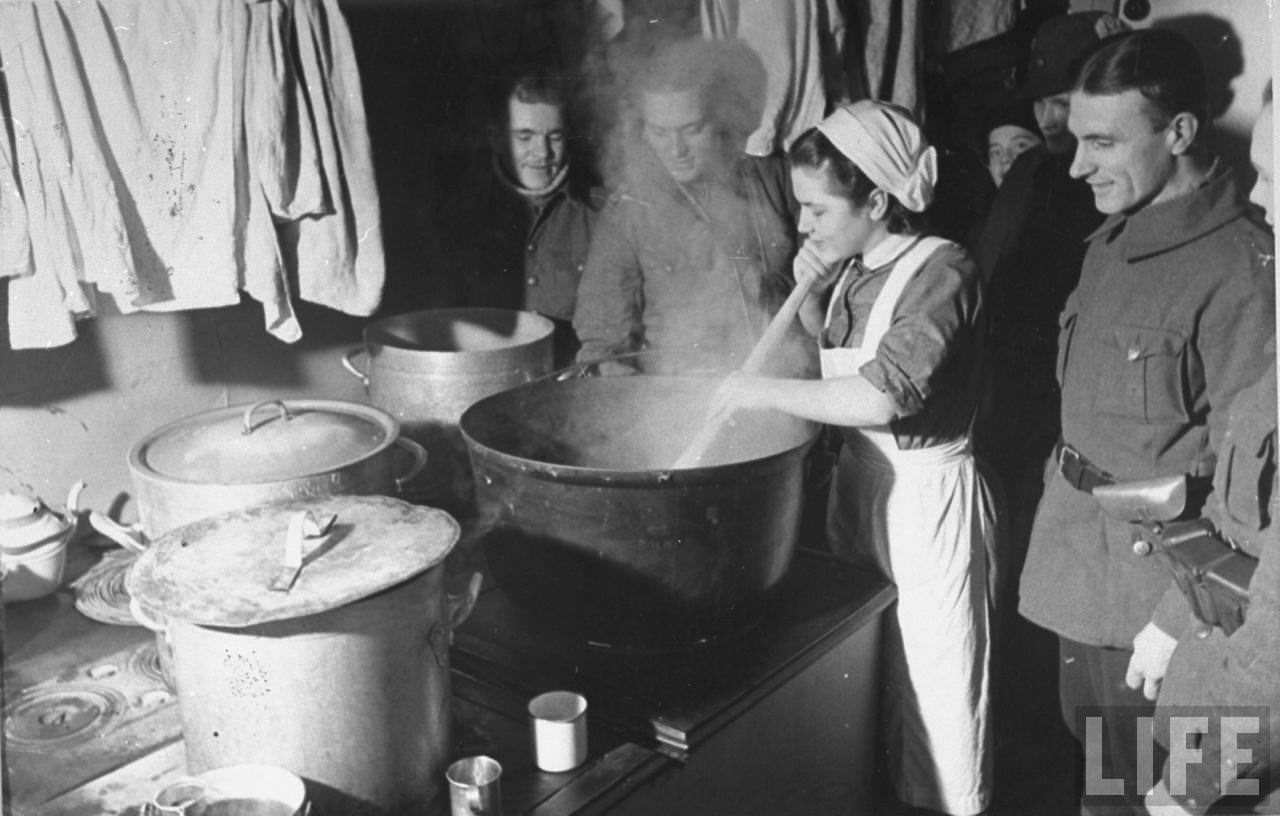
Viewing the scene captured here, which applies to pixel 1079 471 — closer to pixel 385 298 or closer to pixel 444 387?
pixel 444 387

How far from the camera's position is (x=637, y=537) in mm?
1673

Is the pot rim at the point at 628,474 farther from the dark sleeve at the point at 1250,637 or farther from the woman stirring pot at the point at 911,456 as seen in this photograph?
the dark sleeve at the point at 1250,637

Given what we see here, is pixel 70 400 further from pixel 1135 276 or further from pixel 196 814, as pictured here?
pixel 1135 276

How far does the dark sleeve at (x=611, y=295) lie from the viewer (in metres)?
2.96

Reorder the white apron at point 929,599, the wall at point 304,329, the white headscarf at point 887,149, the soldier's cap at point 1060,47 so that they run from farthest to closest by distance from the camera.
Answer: the soldier's cap at point 1060,47 → the wall at point 304,329 → the white apron at point 929,599 → the white headscarf at point 887,149

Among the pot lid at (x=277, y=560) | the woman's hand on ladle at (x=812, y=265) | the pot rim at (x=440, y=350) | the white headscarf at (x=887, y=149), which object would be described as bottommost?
the pot lid at (x=277, y=560)

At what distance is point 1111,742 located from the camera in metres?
2.43

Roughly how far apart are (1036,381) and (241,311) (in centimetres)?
239

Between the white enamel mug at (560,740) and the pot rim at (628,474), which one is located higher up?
the pot rim at (628,474)

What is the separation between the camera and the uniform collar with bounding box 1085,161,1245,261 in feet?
6.96

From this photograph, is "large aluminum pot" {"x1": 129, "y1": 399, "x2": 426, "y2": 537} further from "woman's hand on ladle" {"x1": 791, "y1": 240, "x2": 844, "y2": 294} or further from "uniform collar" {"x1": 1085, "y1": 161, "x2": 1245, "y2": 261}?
"uniform collar" {"x1": 1085, "y1": 161, "x2": 1245, "y2": 261}

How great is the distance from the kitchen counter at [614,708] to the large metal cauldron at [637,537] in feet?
0.30

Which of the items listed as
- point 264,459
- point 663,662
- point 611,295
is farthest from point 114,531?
point 611,295

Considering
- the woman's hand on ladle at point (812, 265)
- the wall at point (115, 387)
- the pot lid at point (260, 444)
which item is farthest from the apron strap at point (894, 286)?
the wall at point (115, 387)
